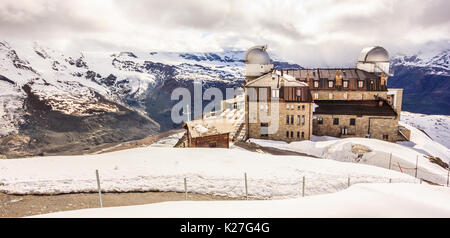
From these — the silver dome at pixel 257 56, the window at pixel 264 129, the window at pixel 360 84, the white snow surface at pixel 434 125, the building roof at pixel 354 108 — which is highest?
the silver dome at pixel 257 56

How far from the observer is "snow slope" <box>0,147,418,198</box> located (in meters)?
12.8

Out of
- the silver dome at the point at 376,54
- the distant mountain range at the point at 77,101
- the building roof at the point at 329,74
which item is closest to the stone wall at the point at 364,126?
the building roof at the point at 329,74

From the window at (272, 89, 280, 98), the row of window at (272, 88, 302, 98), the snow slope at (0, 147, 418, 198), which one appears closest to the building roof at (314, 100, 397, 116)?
the row of window at (272, 88, 302, 98)

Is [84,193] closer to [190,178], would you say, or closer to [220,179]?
[190,178]

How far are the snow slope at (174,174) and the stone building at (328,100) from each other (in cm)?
1839

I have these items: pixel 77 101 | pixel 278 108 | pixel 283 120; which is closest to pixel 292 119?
pixel 283 120

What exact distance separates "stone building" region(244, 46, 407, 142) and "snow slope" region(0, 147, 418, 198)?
724 inches

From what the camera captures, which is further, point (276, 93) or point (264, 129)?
point (264, 129)

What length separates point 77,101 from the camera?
410 ft

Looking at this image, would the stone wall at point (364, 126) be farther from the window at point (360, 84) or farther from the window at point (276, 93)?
the window at point (276, 93)

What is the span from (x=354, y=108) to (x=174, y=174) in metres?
36.5

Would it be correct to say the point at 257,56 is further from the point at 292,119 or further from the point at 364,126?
the point at 364,126

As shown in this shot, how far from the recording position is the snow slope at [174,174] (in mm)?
12820
